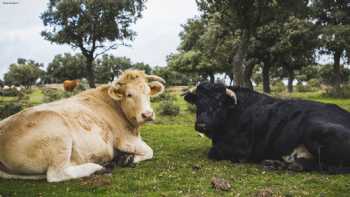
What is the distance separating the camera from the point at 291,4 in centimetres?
3288

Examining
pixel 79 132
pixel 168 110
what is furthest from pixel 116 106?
pixel 168 110

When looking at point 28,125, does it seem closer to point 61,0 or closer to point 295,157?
point 295,157

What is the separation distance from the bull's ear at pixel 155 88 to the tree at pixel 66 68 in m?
91.0

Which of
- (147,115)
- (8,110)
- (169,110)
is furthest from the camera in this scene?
(169,110)

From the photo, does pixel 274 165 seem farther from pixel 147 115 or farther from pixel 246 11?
pixel 246 11

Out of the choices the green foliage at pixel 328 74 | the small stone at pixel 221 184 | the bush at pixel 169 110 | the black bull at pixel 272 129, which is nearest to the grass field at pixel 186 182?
the small stone at pixel 221 184

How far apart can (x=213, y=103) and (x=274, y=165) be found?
200 centimetres

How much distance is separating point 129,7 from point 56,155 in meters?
38.1

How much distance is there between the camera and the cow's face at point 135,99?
31.5 ft

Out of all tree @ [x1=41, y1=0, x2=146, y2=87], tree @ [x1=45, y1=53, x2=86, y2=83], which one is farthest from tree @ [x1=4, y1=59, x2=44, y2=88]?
tree @ [x1=41, y1=0, x2=146, y2=87]

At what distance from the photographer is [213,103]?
10.5 metres

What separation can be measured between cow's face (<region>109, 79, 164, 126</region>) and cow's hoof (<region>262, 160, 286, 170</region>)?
250 centimetres

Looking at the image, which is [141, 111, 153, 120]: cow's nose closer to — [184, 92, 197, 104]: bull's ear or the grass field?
the grass field

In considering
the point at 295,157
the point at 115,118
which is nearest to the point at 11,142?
the point at 115,118
